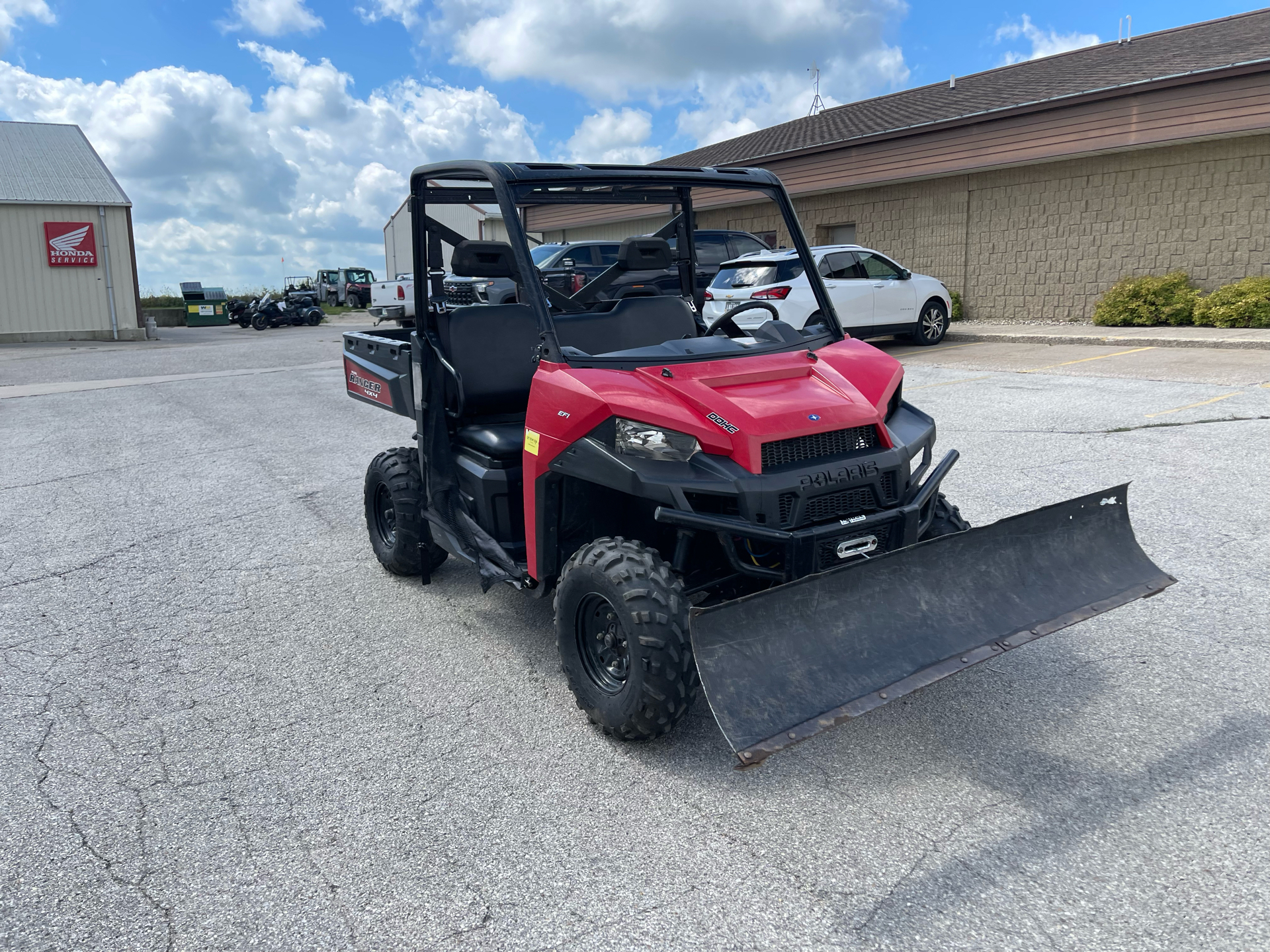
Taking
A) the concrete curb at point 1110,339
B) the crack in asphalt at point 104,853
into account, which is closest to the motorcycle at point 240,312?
the concrete curb at point 1110,339

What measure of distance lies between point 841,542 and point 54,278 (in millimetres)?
29528

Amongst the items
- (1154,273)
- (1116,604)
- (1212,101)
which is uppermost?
(1212,101)

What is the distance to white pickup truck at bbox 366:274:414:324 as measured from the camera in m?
22.8

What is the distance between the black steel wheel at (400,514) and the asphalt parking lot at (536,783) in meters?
0.17

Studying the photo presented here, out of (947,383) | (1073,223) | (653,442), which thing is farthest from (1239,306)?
(653,442)

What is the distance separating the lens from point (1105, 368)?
1238 centimetres

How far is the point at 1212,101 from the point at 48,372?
2013 centimetres

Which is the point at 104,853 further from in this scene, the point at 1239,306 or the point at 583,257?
the point at 1239,306

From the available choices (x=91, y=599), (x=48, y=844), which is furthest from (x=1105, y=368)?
(x=48, y=844)

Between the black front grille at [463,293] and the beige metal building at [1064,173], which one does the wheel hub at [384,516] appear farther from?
the black front grille at [463,293]

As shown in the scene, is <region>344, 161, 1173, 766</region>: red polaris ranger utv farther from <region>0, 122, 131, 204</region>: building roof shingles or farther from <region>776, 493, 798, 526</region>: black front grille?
<region>0, 122, 131, 204</region>: building roof shingles

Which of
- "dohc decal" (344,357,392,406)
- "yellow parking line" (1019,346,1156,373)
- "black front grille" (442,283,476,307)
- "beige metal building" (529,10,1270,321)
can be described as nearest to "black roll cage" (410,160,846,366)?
"dohc decal" (344,357,392,406)

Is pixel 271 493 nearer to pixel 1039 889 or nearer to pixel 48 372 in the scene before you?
pixel 1039 889

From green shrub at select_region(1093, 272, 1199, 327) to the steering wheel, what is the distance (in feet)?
45.6
